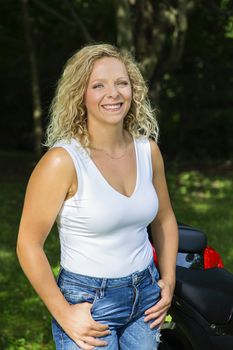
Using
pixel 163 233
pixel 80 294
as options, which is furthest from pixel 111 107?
pixel 80 294

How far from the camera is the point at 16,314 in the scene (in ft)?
18.0

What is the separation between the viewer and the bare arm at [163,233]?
8.54 ft

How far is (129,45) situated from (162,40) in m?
0.93

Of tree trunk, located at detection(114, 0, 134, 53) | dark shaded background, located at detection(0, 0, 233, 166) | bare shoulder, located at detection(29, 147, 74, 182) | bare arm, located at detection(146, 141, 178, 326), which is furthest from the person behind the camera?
dark shaded background, located at detection(0, 0, 233, 166)

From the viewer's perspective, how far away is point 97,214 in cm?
231

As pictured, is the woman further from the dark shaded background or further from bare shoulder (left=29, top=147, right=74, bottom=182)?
the dark shaded background

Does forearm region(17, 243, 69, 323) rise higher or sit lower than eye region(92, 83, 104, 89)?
lower

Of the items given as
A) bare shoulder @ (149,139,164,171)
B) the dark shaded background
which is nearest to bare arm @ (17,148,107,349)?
bare shoulder @ (149,139,164,171)

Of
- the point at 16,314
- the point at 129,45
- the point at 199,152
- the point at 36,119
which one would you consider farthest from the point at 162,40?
the point at 16,314

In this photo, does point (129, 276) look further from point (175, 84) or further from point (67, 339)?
point (175, 84)

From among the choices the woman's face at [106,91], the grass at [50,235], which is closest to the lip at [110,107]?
the woman's face at [106,91]

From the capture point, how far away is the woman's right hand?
2.32 metres

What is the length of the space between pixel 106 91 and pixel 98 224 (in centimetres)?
48

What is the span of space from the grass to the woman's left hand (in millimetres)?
2334
